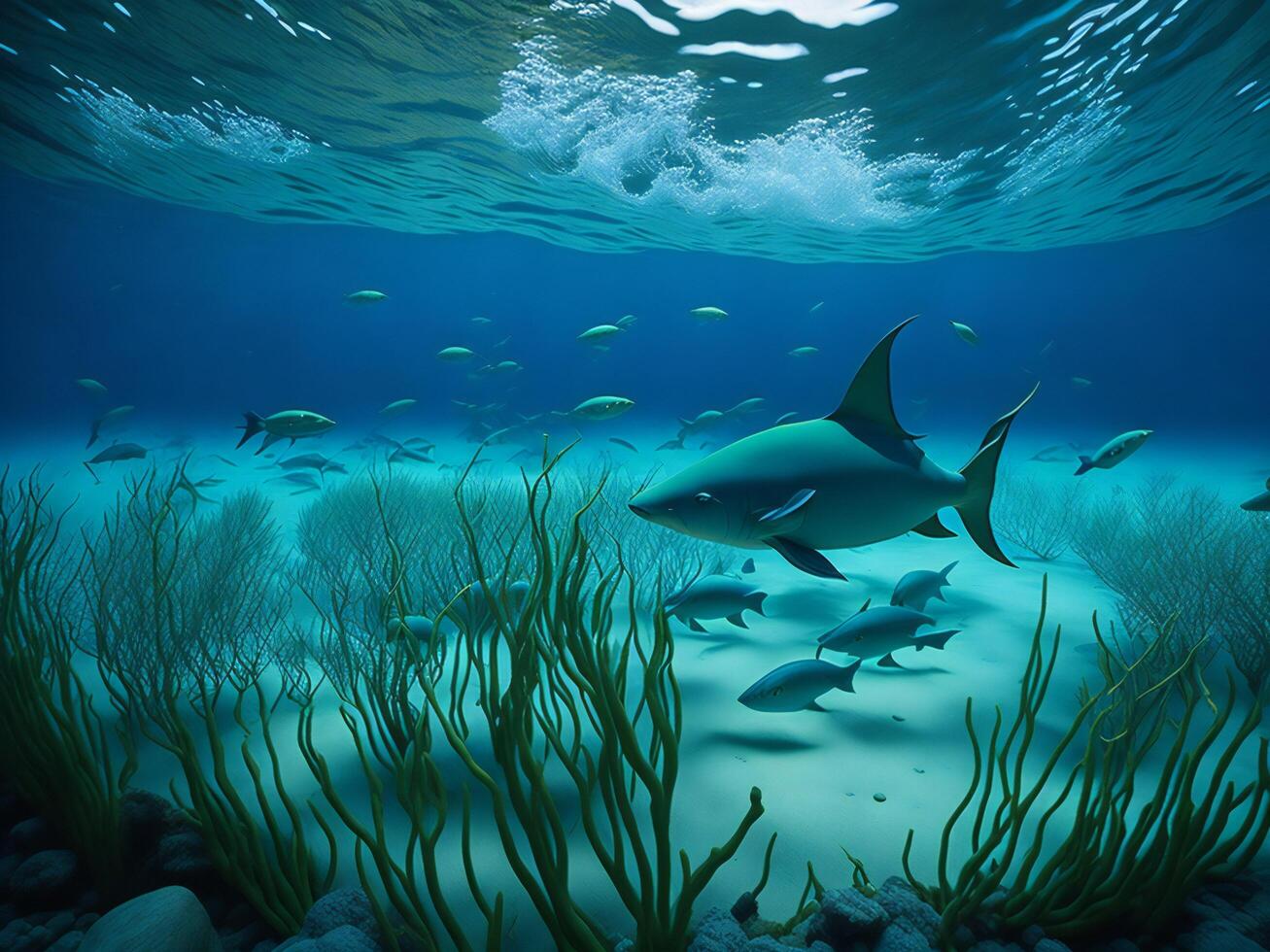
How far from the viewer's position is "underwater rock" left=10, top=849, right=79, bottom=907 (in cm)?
241

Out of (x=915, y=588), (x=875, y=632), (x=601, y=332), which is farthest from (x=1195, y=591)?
(x=601, y=332)

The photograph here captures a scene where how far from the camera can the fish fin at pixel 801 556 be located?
1.83 metres

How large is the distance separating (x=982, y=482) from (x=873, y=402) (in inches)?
25.9

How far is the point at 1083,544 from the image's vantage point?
8031 millimetres

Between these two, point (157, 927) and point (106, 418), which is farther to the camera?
point (106, 418)

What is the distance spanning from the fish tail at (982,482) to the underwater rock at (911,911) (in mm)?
1367

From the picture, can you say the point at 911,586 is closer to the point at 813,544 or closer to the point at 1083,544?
the point at 813,544

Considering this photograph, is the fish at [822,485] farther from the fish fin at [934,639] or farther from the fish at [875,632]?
the fish fin at [934,639]

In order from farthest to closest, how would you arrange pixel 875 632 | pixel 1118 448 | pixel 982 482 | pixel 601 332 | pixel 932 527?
pixel 601 332
pixel 1118 448
pixel 875 632
pixel 932 527
pixel 982 482

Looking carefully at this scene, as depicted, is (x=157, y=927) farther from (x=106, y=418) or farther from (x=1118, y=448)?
(x=106, y=418)

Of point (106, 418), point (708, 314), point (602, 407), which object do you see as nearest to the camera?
point (602, 407)

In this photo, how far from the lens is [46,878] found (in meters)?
2.44

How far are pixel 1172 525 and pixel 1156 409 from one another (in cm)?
7506

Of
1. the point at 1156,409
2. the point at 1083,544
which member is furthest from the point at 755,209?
the point at 1156,409
